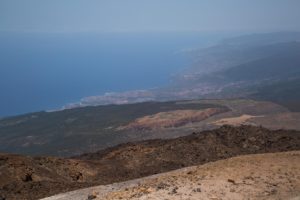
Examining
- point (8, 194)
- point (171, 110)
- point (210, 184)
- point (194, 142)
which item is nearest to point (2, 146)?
point (171, 110)

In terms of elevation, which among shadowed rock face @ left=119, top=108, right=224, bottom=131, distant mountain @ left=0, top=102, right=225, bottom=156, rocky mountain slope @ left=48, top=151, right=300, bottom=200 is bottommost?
distant mountain @ left=0, top=102, right=225, bottom=156

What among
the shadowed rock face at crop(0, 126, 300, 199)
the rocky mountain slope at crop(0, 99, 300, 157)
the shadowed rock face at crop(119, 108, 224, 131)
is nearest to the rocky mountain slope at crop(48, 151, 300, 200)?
the shadowed rock face at crop(0, 126, 300, 199)

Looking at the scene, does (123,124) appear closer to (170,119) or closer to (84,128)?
(170,119)

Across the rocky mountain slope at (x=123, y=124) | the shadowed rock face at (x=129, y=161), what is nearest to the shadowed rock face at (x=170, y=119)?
the rocky mountain slope at (x=123, y=124)

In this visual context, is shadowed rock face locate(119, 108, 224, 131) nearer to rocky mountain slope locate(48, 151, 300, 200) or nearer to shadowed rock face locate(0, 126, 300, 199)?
shadowed rock face locate(0, 126, 300, 199)

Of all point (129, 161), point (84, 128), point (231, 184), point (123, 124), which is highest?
point (231, 184)

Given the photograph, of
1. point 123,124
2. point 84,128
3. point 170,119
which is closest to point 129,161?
point 170,119

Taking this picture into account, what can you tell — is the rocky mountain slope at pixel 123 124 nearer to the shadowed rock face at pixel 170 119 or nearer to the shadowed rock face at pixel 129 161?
the shadowed rock face at pixel 170 119

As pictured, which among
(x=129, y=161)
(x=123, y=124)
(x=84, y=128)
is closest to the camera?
(x=129, y=161)

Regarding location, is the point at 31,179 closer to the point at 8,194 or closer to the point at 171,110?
the point at 8,194
